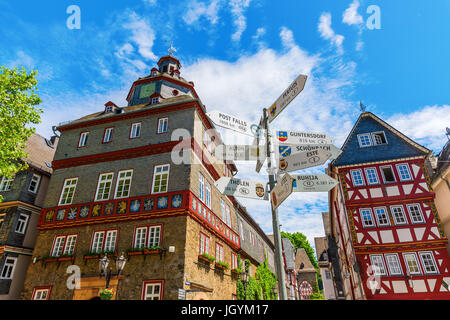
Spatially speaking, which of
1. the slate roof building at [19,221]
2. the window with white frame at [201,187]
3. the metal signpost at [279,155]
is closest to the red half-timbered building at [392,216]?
the window with white frame at [201,187]

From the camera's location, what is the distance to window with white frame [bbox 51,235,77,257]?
14570mm

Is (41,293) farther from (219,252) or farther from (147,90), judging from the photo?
(147,90)

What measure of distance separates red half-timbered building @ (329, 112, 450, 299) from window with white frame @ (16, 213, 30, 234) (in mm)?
22312

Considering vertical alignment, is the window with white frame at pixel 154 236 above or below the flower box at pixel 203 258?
above

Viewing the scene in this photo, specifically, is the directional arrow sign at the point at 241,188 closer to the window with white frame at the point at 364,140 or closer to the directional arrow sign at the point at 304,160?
the directional arrow sign at the point at 304,160

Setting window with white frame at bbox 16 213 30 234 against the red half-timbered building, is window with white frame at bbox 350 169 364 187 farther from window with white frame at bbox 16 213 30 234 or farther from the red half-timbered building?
window with white frame at bbox 16 213 30 234

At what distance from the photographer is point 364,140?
22.2 meters

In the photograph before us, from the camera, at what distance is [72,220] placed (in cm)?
1512

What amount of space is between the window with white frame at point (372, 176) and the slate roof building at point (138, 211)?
11.3 m

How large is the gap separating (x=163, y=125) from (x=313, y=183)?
1393 centimetres

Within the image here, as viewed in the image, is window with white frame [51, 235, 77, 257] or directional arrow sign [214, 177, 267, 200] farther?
window with white frame [51, 235, 77, 257]

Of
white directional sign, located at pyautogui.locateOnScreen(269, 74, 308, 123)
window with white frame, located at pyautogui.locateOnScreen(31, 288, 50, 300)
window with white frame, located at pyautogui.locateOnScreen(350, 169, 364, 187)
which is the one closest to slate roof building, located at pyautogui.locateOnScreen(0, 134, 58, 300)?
window with white frame, located at pyautogui.locateOnScreen(31, 288, 50, 300)

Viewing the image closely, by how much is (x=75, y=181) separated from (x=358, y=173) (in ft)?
66.3

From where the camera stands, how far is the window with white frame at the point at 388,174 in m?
20.1
